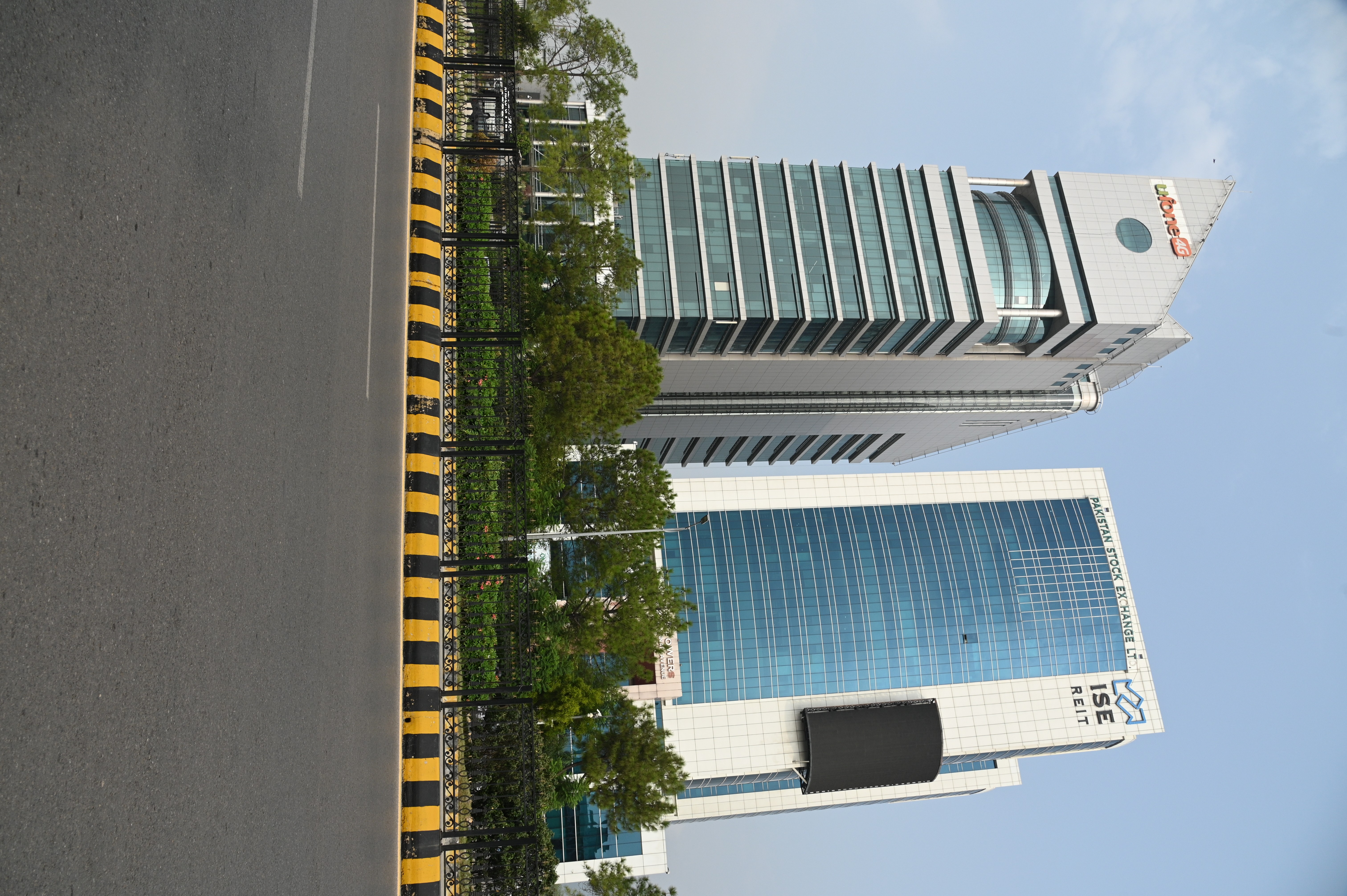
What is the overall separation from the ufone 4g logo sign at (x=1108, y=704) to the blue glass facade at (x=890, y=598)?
1196 mm

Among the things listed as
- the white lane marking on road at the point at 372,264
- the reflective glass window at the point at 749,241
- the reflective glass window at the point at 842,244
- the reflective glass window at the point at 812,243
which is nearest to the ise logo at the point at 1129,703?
the reflective glass window at the point at 842,244

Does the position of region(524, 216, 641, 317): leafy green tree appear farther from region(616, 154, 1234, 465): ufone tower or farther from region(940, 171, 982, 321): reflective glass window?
region(940, 171, 982, 321): reflective glass window

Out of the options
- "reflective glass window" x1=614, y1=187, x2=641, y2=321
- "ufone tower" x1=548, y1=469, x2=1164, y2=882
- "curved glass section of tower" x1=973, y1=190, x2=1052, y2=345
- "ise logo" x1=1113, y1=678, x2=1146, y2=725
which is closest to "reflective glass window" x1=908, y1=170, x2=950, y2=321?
"curved glass section of tower" x1=973, y1=190, x2=1052, y2=345

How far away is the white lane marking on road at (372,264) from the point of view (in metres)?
13.4

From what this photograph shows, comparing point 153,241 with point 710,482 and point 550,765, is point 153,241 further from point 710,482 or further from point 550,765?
point 710,482

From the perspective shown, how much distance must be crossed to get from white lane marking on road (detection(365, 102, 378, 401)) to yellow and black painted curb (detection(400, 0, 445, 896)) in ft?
6.48

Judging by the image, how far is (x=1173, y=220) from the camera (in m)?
50.7

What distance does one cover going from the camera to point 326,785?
10.3 metres

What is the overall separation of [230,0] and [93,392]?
5754 millimetres

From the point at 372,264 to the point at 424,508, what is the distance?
14.8 feet

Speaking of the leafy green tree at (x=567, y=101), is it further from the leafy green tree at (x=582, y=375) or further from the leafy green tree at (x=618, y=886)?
the leafy green tree at (x=618, y=886)

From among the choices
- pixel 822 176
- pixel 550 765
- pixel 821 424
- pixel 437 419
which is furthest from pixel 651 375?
pixel 821 424

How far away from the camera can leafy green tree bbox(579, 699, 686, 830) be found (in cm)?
2400

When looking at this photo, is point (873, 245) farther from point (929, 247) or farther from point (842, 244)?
point (929, 247)
